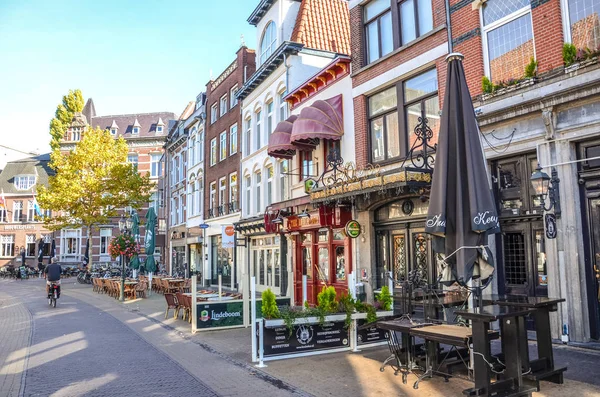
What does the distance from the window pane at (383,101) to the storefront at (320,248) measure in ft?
10.1

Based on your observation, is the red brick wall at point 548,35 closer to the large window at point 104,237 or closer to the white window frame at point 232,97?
the white window frame at point 232,97

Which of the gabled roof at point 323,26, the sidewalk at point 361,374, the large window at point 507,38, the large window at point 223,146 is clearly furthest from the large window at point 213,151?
the large window at point 507,38

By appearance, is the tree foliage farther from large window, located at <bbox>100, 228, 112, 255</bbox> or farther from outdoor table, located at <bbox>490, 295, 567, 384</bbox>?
outdoor table, located at <bbox>490, 295, 567, 384</bbox>

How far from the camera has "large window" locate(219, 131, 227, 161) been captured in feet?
92.5

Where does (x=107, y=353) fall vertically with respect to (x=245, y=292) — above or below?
below

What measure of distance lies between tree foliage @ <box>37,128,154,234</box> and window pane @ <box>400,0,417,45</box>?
26546mm

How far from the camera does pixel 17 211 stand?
56.8 m

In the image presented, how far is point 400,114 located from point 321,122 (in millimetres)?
2919

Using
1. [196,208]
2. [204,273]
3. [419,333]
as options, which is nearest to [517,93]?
[419,333]

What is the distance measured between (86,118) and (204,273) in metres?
39.4

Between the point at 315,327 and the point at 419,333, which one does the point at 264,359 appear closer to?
the point at 315,327

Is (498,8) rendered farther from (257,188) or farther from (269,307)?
(257,188)

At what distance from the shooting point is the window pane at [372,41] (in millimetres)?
14375

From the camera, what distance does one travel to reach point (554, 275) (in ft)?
Result: 29.2
